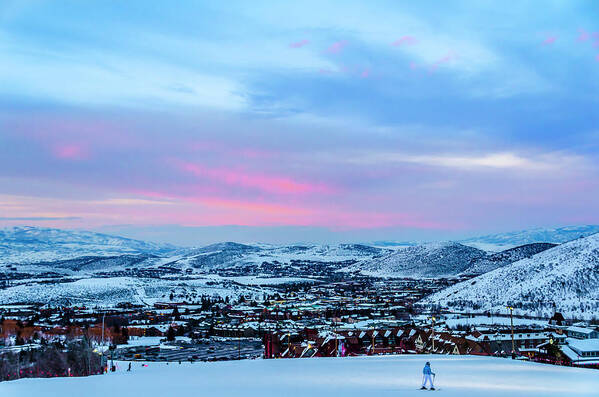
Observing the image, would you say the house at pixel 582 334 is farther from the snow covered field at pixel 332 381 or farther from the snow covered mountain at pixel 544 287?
the snow covered field at pixel 332 381

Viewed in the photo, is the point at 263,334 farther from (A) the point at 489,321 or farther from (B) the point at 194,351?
(A) the point at 489,321

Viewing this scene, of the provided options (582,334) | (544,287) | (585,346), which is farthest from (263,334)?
(544,287)

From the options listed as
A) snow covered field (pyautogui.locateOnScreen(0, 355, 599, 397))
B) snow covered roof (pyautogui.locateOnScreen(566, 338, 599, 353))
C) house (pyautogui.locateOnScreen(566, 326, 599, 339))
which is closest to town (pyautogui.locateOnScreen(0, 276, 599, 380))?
snow covered roof (pyautogui.locateOnScreen(566, 338, 599, 353))

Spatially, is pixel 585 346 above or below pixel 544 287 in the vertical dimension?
above

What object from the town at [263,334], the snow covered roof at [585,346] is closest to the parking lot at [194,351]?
the town at [263,334]

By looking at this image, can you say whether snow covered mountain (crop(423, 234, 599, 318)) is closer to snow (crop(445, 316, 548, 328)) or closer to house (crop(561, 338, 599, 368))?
snow (crop(445, 316, 548, 328))
